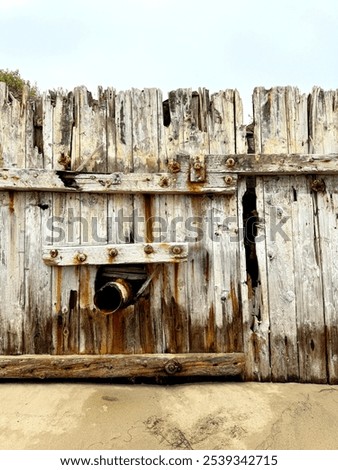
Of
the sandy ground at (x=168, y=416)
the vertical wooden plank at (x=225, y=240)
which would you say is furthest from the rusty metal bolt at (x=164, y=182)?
the sandy ground at (x=168, y=416)

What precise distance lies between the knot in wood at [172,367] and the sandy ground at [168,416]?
119mm

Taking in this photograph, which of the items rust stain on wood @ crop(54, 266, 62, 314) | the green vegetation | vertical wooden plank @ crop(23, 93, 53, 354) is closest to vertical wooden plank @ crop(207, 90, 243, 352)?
rust stain on wood @ crop(54, 266, 62, 314)

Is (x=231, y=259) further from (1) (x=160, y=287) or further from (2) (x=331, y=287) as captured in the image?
(2) (x=331, y=287)

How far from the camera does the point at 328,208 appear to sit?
269cm

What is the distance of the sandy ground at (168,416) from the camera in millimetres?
1981

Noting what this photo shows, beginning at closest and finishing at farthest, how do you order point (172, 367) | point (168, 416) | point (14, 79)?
point (168, 416) < point (172, 367) < point (14, 79)

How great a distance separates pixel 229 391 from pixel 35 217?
2.01 meters

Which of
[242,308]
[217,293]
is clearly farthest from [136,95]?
[242,308]

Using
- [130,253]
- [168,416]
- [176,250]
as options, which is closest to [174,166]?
[176,250]

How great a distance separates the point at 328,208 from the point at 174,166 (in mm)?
1282

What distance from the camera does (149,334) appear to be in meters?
2.63

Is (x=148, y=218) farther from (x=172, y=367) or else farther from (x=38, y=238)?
(x=172, y=367)

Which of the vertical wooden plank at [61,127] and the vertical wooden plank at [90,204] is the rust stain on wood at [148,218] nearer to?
the vertical wooden plank at [90,204]

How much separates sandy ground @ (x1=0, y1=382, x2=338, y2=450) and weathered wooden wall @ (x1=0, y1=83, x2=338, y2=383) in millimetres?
265
